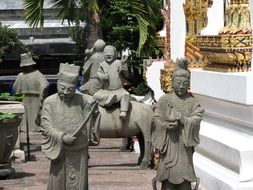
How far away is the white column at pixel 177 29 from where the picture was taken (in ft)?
39.4

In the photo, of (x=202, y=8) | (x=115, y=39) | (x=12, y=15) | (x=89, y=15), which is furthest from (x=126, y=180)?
(x=12, y=15)

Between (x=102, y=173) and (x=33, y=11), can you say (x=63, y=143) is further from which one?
(x=33, y=11)

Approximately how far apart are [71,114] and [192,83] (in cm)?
320

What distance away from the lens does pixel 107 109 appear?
1145 cm

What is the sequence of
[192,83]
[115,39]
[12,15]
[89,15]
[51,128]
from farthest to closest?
[12,15] < [115,39] < [89,15] < [192,83] < [51,128]

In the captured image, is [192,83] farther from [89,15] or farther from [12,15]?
[12,15]

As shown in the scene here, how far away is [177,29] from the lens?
12234 millimetres

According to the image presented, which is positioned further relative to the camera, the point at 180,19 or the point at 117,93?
the point at 180,19

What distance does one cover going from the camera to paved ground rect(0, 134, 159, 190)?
9898mm

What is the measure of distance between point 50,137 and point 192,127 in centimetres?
140

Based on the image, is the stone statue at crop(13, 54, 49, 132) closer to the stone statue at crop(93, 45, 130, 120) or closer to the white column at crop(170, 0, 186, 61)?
the white column at crop(170, 0, 186, 61)

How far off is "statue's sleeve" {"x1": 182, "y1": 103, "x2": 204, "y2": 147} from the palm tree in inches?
407

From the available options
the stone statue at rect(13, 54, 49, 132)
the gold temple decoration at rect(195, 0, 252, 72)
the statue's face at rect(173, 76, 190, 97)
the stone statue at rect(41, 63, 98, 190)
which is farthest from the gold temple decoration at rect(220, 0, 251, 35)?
the stone statue at rect(13, 54, 49, 132)

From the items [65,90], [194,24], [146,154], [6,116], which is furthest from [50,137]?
[194,24]
